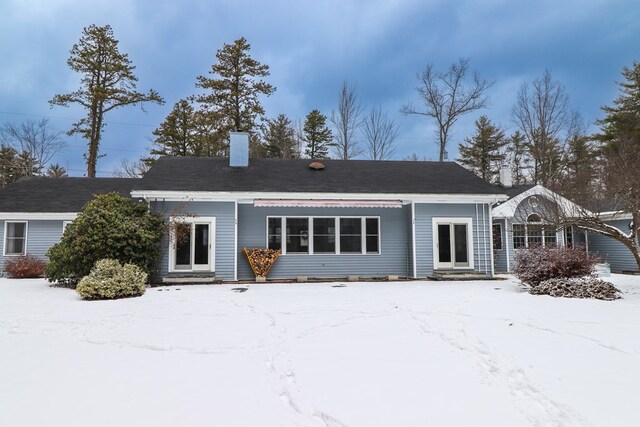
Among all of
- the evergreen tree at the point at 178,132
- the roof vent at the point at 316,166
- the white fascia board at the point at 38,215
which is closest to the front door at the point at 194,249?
the roof vent at the point at 316,166

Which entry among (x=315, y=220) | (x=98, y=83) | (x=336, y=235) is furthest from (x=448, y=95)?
(x=98, y=83)

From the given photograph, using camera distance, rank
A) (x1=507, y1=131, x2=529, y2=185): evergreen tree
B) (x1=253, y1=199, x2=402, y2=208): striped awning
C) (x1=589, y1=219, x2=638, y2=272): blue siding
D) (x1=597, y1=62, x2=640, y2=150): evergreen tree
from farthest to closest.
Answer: (x1=507, y1=131, x2=529, y2=185): evergreen tree → (x1=597, y1=62, x2=640, y2=150): evergreen tree → (x1=589, y1=219, x2=638, y2=272): blue siding → (x1=253, y1=199, x2=402, y2=208): striped awning

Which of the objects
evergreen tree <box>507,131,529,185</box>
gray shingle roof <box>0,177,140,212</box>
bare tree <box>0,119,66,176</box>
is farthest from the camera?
evergreen tree <box>507,131,529,185</box>

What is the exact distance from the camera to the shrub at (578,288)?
404 inches

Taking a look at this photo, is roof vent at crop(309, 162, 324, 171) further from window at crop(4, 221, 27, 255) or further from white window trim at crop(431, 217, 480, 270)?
window at crop(4, 221, 27, 255)

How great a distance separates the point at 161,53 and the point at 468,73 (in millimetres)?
22327

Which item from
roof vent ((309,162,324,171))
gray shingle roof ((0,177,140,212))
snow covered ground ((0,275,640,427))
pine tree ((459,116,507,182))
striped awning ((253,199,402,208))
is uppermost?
pine tree ((459,116,507,182))

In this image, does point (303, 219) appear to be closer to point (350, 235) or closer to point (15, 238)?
point (350, 235)

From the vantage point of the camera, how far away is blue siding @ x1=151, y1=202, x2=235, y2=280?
1424 cm

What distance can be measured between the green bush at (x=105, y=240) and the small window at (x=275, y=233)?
4.05 meters

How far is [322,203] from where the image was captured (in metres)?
14.8

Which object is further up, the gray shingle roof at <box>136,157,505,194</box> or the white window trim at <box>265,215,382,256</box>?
the gray shingle roof at <box>136,157,505,194</box>

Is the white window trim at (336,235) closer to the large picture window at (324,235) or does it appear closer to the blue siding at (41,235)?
the large picture window at (324,235)

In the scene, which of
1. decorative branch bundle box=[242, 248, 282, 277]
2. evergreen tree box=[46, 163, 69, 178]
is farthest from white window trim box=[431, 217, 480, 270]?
evergreen tree box=[46, 163, 69, 178]
